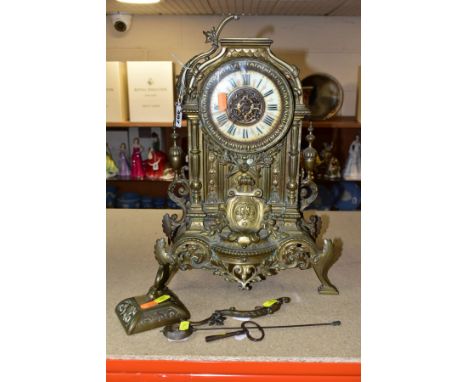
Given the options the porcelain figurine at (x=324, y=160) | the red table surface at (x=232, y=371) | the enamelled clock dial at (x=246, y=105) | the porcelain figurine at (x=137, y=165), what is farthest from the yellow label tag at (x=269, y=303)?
the porcelain figurine at (x=137, y=165)

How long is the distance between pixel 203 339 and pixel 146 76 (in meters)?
2.02

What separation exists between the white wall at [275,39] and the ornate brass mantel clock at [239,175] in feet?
5.95

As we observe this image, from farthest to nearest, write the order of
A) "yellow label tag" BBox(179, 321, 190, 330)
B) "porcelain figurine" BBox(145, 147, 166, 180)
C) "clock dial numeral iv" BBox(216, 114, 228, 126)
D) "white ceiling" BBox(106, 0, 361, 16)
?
"porcelain figurine" BBox(145, 147, 166, 180)
"white ceiling" BBox(106, 0, 361, 16)
"clock dial numeral iv" BBox(216, 114, 228, 126)
"yellow label tag" BBox(179, 321, 190, 330)

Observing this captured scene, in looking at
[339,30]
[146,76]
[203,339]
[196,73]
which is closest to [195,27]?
[146,76]

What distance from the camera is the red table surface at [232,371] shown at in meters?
1.09

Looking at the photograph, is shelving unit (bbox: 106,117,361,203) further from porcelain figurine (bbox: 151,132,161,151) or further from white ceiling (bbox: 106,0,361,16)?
white ceiling (bbox: 106,0,361,16)

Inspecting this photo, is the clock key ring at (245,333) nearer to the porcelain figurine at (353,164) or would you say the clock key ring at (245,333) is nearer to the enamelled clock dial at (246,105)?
the enamelled clock dial at (246,105)

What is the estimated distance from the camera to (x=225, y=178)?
Result: 138 cm

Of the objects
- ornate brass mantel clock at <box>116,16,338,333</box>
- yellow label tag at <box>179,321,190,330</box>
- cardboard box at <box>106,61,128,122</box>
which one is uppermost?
cardboard box at <box>106,61,128,122</box>

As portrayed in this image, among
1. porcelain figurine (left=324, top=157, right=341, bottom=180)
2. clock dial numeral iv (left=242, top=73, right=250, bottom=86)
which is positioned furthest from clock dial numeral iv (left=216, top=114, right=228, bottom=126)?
porcelain figurine (left=324, top=157, right=341, bottom=180)

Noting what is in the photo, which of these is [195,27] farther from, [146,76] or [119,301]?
[119,301]

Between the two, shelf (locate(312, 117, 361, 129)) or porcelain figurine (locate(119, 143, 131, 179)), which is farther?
porcelain figurine (locate(119, 143, 131, 179))

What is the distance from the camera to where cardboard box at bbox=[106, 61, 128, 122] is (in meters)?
2.73

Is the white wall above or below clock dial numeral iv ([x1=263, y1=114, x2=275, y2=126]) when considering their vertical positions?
above
